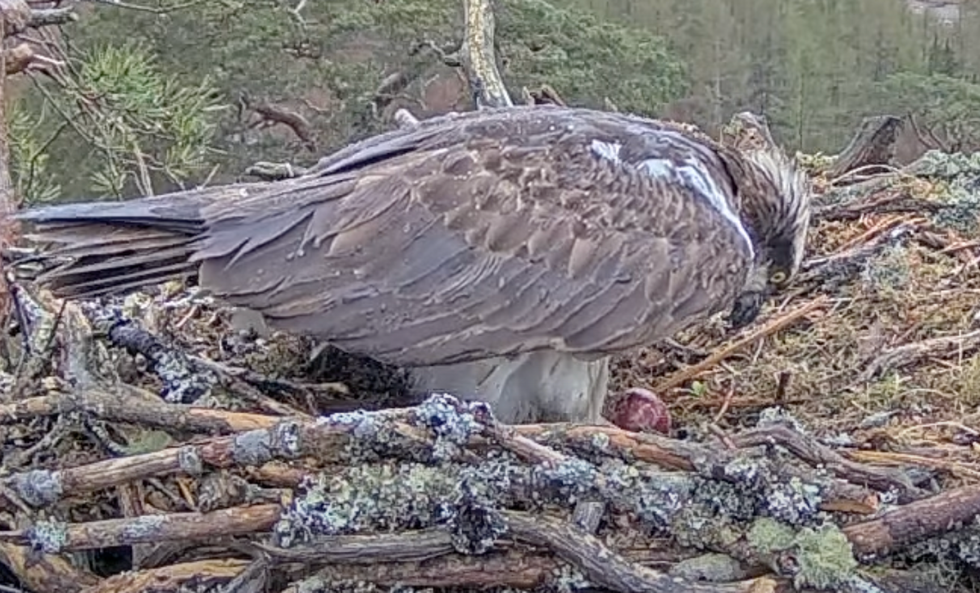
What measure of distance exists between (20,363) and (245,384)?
401 mm

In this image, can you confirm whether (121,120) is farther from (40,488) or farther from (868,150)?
(868,150)

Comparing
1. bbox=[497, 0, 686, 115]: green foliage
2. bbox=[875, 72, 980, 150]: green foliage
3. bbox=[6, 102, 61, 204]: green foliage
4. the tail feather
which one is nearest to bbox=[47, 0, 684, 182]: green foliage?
bbox=[497, 0, 686, 115]: green foliage

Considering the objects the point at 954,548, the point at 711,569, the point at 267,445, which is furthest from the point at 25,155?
the point at 954,548

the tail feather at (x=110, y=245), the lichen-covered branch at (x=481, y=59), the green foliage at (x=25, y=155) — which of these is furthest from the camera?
the lichen-covered branch at (x=481, y=59)

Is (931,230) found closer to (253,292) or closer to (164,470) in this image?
(253,292)

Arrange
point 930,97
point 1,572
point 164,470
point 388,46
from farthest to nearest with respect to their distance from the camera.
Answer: point 388,46, point 930,97, point 1,572, point 164,470

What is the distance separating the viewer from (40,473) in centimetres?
237

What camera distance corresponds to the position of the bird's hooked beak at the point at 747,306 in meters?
3.23

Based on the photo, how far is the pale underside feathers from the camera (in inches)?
109

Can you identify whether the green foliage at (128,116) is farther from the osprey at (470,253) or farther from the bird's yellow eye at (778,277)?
the bird's yellow eye at (778,277)

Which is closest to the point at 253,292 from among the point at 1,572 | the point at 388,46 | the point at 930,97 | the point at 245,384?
the point at 245,384

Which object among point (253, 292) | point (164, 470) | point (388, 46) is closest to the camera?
point (164, 470)

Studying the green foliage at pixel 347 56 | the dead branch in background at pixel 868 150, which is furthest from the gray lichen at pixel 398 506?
the green foliage at pixel 347 56

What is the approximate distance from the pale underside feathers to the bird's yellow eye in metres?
0.31
